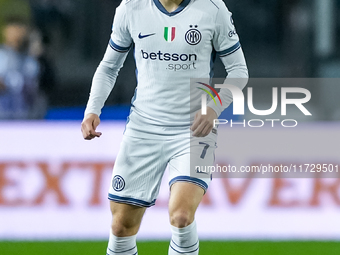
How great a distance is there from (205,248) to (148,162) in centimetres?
137

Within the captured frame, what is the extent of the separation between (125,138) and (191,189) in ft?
1.62

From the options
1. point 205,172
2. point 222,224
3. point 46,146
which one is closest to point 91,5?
point 46,146

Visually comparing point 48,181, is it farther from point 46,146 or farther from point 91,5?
point 91,5

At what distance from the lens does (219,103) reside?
2881 mm

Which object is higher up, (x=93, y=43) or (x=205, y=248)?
(x=93, y=43)

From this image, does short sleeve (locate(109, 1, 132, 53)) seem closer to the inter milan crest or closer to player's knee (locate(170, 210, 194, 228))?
the inter milan crest

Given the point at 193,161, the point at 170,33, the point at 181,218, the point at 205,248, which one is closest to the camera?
the point at 181,218

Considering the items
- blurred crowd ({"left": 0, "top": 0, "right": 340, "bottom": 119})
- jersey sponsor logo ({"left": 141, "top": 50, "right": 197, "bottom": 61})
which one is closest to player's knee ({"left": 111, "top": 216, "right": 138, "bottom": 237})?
jersey sponsor logo ({"left": 141, "top": 50, "right": 197, "bottom": 61})

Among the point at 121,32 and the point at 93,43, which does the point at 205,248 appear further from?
the point at 93,43

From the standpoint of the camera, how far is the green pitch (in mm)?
3980

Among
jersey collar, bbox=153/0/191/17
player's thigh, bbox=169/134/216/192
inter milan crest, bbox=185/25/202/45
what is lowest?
player's thigh, bbox=169/134/216/192

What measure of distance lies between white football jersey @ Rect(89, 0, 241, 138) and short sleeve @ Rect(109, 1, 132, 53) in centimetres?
3

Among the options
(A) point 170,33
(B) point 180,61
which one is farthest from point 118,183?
(A) point 170,33

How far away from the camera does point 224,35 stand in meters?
2.95
